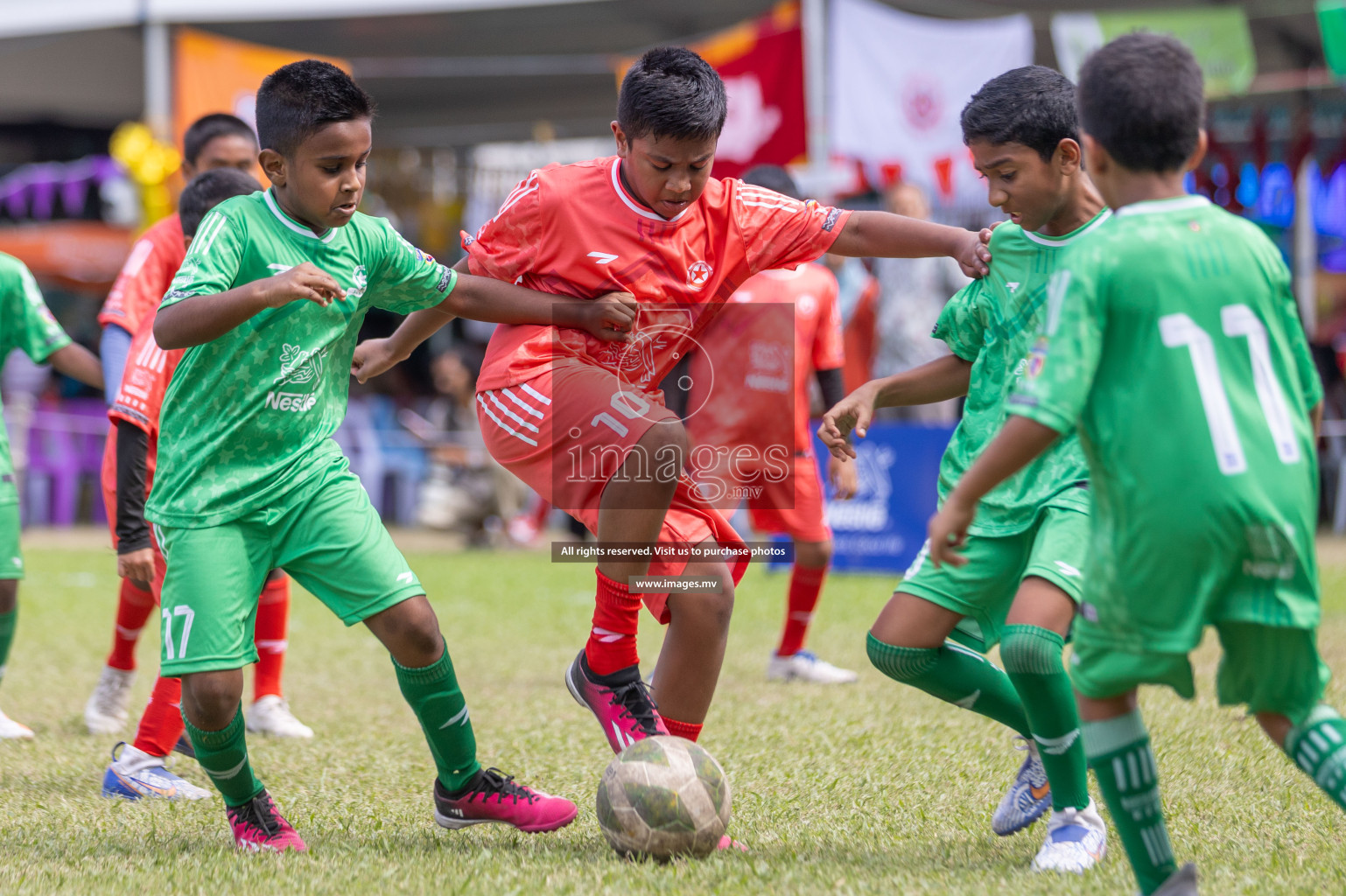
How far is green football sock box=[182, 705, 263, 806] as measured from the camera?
3.25 m

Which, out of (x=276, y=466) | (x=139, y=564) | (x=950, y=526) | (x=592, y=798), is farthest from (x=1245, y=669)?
(x=139, y=564)

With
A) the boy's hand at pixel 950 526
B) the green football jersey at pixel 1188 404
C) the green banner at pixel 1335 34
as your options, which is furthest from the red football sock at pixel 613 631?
the green banner at pixel 1335 34

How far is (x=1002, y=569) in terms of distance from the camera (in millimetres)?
3336

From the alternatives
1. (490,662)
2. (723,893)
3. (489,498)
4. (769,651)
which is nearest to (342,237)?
(723,893)

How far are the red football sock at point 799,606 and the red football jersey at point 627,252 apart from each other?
116 inches

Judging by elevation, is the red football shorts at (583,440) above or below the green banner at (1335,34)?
below

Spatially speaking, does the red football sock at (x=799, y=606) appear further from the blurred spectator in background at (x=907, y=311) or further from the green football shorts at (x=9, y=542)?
the blurred spectator in background at (x=907, y=311)

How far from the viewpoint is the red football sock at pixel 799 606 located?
640 cm

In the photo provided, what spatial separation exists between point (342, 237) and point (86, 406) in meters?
14.7

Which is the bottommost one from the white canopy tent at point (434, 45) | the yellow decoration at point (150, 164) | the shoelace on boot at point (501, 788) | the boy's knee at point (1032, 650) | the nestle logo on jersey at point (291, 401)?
the shoelace on boot at point (501, 788)

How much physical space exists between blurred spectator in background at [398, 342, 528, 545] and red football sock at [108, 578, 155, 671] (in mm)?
7707

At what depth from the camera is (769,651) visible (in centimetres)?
729

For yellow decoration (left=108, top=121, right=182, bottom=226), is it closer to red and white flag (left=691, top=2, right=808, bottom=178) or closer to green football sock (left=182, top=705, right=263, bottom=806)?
red and white flag (left=691, top=2, right=808, bottom=178)

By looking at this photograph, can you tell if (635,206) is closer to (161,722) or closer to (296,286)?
(296,286)
